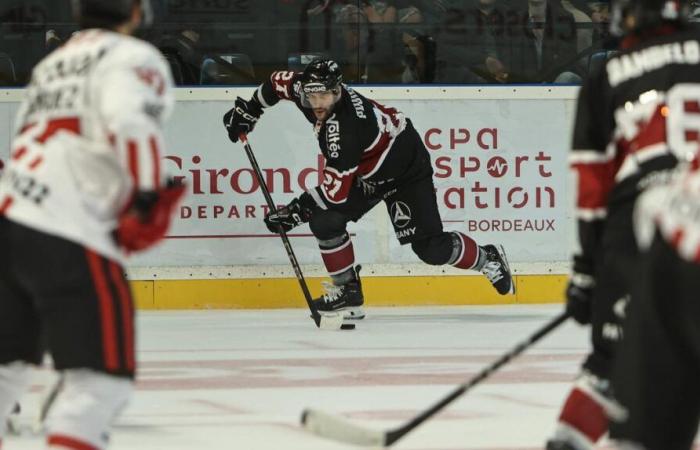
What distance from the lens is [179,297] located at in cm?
918

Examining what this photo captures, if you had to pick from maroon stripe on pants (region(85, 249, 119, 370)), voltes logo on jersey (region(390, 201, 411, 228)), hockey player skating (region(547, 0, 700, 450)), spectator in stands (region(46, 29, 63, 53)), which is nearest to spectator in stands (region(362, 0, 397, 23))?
voltes logo on jersey (region(390, 201, 411, 228))

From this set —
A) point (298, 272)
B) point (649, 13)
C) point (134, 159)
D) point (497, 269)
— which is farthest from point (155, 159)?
point (497, 269)

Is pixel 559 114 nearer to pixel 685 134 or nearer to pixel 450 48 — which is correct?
pixel 450 48

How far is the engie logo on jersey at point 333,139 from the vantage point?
8.23 meters

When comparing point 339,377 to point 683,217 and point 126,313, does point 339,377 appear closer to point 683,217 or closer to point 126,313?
point 126,313

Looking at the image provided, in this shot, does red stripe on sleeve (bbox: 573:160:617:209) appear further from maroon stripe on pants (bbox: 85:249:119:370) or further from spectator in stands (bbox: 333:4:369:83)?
spectator in stands (bbox: 333:4:369:83)

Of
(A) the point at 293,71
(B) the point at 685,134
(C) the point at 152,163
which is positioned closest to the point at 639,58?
(B) the point at 685,134

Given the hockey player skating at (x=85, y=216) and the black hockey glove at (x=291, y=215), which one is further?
the black hockey glove at (x=291, y=215)

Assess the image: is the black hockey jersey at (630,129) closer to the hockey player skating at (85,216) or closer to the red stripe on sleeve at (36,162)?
the hockey player skating at (85,216)

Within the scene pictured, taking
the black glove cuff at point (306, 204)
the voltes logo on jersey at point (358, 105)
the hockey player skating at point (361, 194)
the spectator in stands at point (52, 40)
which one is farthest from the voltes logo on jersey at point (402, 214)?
the spectator in stands at point (52, 40)

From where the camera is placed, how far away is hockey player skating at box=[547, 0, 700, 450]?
12.5ft

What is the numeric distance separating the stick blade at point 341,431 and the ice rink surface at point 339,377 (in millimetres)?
263

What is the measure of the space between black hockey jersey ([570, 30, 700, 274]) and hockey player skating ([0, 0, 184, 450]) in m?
0.88

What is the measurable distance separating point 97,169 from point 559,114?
6.08 m
